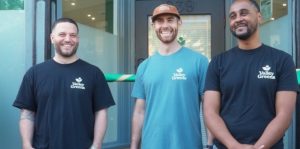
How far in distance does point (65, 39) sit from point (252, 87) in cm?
129

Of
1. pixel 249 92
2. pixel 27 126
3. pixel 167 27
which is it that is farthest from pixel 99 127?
pixel 249 92

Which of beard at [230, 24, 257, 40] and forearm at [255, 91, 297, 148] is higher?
beard at [230, 24, 257, 40]

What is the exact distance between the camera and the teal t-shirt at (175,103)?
3045 millimetres

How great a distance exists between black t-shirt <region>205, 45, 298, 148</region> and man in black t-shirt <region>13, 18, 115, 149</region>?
2.91 feet

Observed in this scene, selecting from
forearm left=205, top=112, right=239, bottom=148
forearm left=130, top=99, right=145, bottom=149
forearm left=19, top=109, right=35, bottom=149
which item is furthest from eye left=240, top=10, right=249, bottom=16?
forearm left=19, top=109, right=35, bottom=149

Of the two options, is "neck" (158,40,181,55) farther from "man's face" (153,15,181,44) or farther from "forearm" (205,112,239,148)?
"forearm" (205,112,239,148)

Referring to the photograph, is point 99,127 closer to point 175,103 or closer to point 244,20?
point 175,103

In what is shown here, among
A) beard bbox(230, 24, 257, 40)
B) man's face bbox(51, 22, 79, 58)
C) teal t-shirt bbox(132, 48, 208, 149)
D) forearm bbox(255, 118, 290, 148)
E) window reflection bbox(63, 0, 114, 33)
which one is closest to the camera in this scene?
forearm bbox(255, 118, 290, 148)

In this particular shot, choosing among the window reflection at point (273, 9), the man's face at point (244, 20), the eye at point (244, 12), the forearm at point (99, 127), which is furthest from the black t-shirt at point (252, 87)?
the window reflection at point (273, 9)

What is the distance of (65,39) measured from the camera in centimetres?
314

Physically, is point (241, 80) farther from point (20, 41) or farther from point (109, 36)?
point (109, 36)

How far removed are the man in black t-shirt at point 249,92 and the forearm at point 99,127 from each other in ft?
2.49

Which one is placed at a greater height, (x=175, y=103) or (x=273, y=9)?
(x=273, y=9)

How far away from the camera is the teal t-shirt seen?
9.99 feet
